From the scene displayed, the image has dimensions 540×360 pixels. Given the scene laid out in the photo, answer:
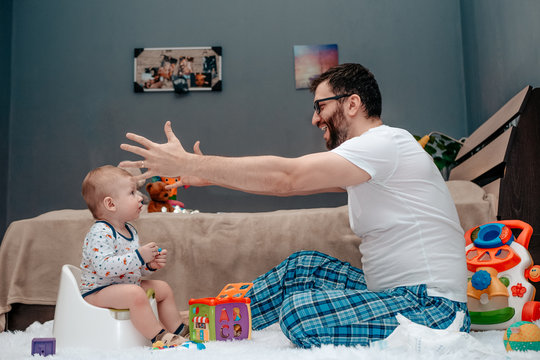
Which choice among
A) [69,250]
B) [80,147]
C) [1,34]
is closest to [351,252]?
[69,250]

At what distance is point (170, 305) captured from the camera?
170 centimetres

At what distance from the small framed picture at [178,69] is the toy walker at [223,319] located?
8.20 feet

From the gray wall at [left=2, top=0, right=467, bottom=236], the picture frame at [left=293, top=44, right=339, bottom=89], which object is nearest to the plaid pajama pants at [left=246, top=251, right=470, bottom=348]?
the gray wall at [left=2, top=0, right=467, bottom=236]

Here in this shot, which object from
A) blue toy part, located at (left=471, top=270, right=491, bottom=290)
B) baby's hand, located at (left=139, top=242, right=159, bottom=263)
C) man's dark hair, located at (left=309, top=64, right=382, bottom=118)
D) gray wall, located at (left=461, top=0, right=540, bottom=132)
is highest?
gray wall, located at (left=461, top=0, right=540, bottom=132)

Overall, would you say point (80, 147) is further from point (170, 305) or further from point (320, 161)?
point (320, 161)

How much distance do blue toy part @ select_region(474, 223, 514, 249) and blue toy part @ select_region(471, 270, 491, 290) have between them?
12 cm

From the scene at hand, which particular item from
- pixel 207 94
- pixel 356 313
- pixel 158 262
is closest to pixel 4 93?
pixel 207 94


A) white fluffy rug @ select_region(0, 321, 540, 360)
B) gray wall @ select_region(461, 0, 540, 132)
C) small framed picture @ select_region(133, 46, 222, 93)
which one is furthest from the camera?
→ small framed picture @ select_region(133, 46, 222, 93)

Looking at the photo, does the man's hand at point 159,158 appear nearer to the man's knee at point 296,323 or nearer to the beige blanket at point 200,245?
the man's knee at point 296,323

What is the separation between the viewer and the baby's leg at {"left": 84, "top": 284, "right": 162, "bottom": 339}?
1.49 meters

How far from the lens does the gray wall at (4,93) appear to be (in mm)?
3646

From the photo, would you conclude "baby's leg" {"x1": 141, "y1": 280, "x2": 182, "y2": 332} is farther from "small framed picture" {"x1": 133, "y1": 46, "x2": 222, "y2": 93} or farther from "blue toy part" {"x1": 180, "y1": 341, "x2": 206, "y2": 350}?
"small framed picture" {"x1": 133, "y1": 46, "x2": 222, "y2": 93}

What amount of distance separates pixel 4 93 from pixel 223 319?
3021mm

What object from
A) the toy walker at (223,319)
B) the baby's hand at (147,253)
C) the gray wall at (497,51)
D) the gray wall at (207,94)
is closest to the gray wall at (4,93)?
the gray wall at (207,94)
